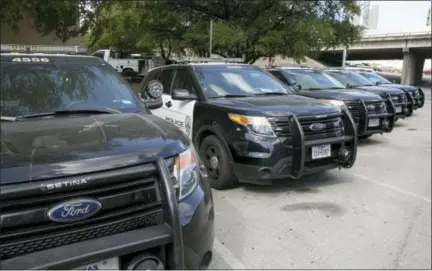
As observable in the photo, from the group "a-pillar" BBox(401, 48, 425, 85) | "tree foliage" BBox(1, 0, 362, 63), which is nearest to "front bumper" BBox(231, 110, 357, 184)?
"tree foliage" BBox(1, 0, 362, 63)

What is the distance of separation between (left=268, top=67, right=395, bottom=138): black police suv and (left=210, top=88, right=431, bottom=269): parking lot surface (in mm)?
1802

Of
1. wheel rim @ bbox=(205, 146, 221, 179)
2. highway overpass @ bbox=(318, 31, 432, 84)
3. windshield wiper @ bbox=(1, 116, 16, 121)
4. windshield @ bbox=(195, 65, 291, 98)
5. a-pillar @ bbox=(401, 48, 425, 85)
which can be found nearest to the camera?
windshield wiper @ bbox=(1, 116, 16, 121)

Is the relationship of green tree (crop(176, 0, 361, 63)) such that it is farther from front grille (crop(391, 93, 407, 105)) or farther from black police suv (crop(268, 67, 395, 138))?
black police suv (crop(268, 67, 395, 138))

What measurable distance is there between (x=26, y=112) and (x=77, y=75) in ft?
2.31

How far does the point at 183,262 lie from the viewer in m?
2.42

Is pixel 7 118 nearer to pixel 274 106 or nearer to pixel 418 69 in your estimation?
pixel 274 106

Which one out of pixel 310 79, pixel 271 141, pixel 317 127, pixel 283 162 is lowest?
pixel 283 162

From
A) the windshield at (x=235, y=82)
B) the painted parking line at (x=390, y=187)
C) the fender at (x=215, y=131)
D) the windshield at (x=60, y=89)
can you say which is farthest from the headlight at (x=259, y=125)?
the painted parking line at (x=390, y=187)

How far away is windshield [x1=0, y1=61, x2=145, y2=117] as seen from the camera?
3209mm

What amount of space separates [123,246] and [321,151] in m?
3.77

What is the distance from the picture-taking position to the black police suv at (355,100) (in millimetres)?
8695

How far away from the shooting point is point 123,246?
7.28 feet

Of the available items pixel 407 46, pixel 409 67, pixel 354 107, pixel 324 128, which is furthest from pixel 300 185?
pixel 409 67

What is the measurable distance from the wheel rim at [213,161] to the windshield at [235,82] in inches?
32.6
